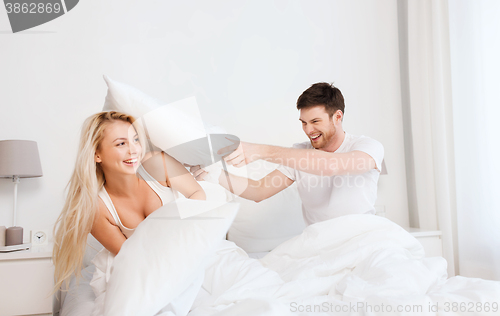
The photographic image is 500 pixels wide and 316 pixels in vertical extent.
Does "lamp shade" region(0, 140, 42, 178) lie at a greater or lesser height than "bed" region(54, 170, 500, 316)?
greater

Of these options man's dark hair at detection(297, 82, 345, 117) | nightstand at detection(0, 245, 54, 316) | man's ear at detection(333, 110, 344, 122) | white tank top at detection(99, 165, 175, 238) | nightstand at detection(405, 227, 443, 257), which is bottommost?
nightstand at detection(405, 227, 443, 257)

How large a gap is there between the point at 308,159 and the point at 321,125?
0.45 meters

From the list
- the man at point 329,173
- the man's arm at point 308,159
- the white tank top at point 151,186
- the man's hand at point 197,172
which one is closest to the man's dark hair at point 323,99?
the man at point 329,173

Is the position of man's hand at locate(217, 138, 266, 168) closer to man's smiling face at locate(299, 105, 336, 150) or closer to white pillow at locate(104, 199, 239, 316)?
white pillow at locate(104, 199, 239, 316)

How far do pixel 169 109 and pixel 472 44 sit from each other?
2.26 metres

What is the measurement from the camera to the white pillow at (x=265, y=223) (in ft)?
6.90

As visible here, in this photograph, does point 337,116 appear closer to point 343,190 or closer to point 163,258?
point 343,190

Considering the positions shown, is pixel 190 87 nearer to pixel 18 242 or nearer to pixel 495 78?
pixel 18 242

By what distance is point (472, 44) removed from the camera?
2.38 m

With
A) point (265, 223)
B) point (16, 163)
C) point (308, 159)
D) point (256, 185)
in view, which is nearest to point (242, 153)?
point (308, 159)

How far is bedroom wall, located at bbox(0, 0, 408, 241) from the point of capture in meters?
2.11

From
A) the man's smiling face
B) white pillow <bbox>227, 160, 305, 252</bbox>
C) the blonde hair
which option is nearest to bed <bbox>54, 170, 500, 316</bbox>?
the blonde hair

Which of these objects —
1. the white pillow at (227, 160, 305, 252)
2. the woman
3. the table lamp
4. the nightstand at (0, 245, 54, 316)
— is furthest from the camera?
the white pillow at (227, 160, 305, 252)

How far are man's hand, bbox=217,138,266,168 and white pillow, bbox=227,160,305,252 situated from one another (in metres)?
0.68
